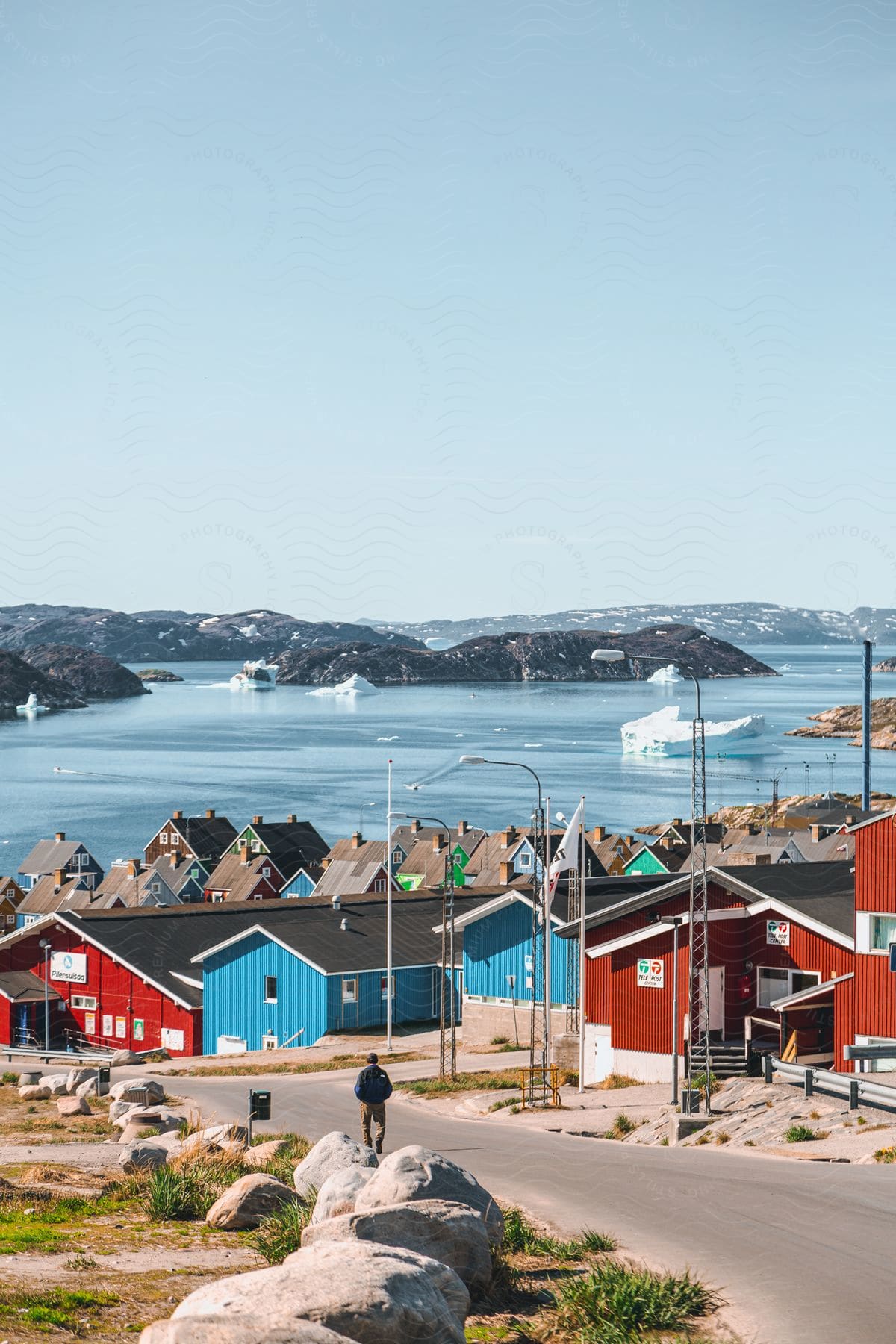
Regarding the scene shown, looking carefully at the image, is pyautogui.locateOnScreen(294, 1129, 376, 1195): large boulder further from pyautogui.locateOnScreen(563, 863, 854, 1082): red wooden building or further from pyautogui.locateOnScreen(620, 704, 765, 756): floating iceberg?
pyautogui.locateOnScreen(620, 704, 765, 756): floating iceberg

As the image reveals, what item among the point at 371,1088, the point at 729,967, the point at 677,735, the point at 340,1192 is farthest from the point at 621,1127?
the point at 677,735

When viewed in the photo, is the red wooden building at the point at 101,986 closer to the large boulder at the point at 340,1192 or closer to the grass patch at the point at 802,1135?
the grass patch at the point at 802,1135

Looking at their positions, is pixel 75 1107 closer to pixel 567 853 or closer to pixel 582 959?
pixel 582 959

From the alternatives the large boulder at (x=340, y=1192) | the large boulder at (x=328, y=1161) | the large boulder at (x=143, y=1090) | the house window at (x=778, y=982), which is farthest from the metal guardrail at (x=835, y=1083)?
the large boulder at (x=143, y=1090)

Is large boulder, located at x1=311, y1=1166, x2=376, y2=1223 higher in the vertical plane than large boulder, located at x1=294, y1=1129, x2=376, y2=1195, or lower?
higher

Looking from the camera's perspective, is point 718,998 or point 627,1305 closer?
point 627,1305

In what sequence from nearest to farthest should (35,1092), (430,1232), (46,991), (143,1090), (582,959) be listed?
(430,1232)
(143,1090)
(582,959)
(35,1092)
(46,991)

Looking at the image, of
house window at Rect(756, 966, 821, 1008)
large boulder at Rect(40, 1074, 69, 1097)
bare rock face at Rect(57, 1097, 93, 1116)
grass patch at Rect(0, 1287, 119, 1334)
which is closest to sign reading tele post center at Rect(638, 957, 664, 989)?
house window at Rect(756, 966, 821, 1008)
